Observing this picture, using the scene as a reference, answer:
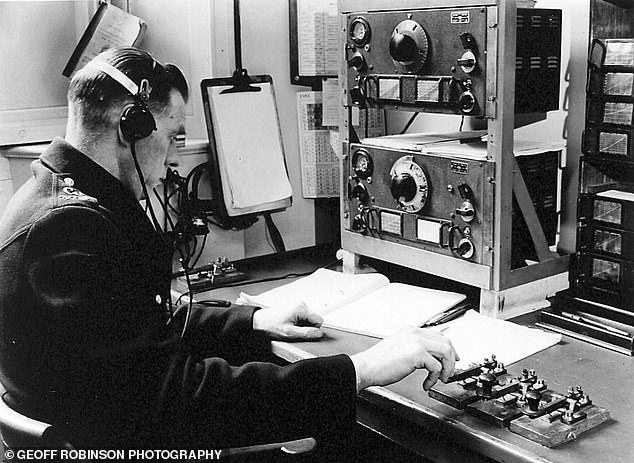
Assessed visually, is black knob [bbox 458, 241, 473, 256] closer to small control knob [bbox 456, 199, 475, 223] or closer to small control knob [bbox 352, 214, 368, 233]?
small control knob [bbox 456, 199, 475, 223]

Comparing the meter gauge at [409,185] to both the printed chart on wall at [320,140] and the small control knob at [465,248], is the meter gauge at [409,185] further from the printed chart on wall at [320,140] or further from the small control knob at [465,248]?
the printed chart on wall at [320,140]

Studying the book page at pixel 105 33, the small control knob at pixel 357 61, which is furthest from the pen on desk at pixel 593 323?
the book page at pixel 105 33

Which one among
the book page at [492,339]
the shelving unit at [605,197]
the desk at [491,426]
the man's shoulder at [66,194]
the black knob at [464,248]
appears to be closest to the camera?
the desk at [491,426]

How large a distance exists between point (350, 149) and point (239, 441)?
0.99 m

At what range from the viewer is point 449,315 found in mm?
1847

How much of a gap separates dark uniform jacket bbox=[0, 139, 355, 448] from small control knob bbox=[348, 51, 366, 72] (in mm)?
814

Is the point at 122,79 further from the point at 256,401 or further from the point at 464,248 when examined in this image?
the point at 464,248

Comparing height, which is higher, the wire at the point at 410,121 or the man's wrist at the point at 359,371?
the wire at the point at 410,121

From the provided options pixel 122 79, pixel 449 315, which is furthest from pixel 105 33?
pixel 449 315

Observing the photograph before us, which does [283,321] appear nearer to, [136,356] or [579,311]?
[136,356]

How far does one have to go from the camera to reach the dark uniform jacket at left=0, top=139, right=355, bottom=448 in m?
1.28

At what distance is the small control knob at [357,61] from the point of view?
6.72 ft

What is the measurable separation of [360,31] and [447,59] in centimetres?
31

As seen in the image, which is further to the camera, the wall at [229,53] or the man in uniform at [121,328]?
the wall at [229,53]
